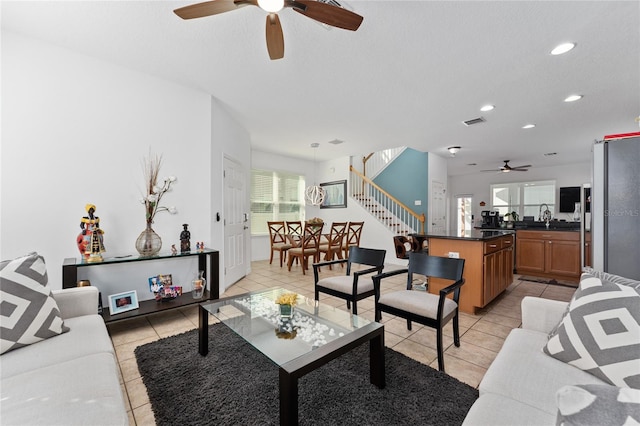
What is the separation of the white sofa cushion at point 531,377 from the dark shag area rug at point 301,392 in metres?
0.47

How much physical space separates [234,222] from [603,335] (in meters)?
4.14

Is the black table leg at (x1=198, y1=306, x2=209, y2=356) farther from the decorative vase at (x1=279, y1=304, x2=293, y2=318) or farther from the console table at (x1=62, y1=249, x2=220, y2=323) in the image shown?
the console table at (x1=62, y1=249, x2=220, y2=323)

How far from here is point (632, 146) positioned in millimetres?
1788

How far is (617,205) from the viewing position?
1853 millimetres

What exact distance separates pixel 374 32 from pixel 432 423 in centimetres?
279

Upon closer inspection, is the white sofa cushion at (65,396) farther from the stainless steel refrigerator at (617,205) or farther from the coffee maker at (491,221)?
the coffee maker at (491,221)

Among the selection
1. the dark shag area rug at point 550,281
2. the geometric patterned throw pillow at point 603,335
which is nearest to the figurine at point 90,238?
the geometric patterned throw pillow at point 603,335

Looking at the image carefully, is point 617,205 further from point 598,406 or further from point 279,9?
point 279,9

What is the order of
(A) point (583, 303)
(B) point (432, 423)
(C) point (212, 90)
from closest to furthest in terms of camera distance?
1. (A) point (583, 303)
2. (B) point (432, 423)
3. (C) point (212, 90)

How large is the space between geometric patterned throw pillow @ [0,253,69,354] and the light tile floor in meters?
0.62

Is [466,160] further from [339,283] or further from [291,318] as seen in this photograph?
[291,318]

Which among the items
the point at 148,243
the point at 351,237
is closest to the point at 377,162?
the point at 351,237

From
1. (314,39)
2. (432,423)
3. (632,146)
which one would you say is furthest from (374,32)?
(432,423)

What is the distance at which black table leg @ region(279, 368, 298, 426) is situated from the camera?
1.19 meters
